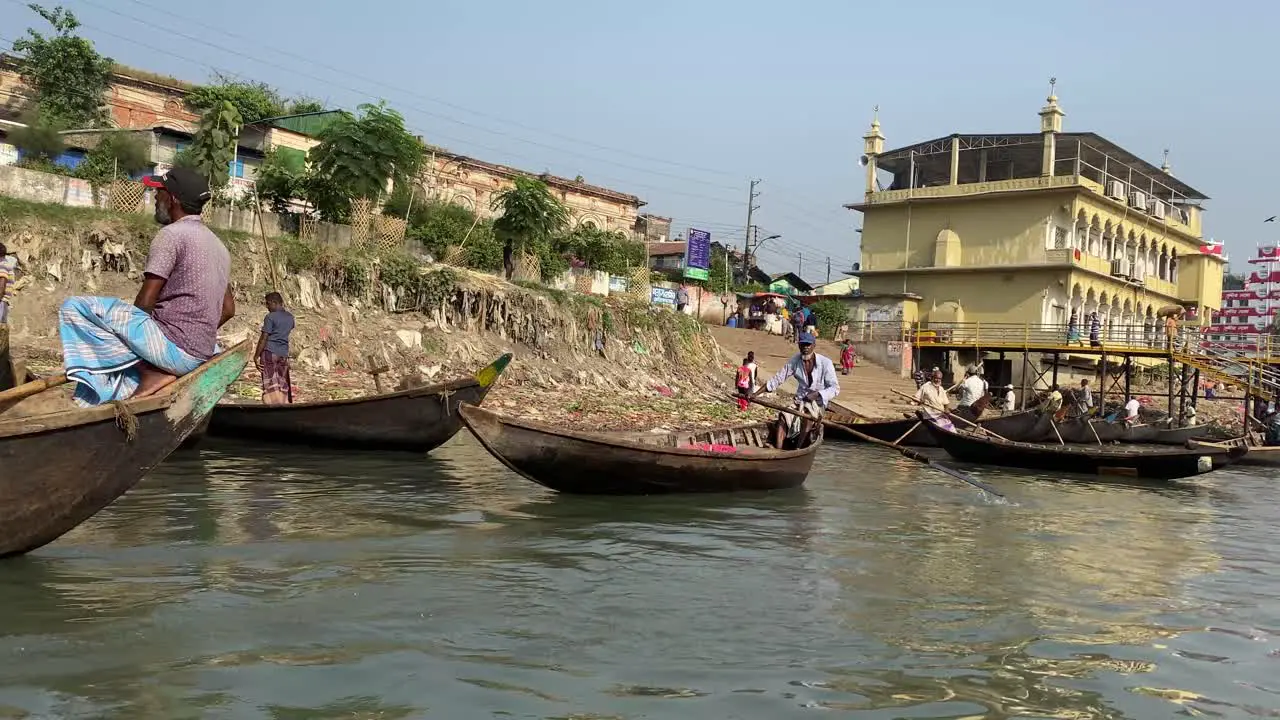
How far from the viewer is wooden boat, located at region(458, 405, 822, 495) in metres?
8.11

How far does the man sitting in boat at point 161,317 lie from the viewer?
4781 millimetres

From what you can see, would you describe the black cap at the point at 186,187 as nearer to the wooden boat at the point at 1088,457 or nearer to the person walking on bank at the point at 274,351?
the person walking on bank at the point at 274,351

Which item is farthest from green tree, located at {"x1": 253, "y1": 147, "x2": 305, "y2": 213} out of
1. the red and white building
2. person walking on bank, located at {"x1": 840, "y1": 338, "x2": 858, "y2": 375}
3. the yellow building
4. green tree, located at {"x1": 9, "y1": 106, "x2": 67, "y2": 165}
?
the red and white building

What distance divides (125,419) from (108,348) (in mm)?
446

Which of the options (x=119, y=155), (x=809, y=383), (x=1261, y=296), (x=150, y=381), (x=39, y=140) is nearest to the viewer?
(x=150, y=381)

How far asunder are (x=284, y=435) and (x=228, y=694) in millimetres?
8485

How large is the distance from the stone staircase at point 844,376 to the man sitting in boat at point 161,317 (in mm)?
21754

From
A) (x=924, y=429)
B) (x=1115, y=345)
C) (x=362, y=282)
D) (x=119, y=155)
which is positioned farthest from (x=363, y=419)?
(x=1115, y=345)

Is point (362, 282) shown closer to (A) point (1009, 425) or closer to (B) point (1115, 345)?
(A) point (1009, 425)

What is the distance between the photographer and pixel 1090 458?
48.6ft

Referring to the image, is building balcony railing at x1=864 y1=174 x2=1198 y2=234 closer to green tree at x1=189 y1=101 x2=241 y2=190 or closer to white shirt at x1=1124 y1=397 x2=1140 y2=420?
white shirt at x1=1124 y1=397 x2=1140 y2=420

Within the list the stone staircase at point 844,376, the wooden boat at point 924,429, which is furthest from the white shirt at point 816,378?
the stone staircase at point 844,376

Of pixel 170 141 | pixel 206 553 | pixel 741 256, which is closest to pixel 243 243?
pixel 170 141

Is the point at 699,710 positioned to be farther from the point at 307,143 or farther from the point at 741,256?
the point at 741,256
